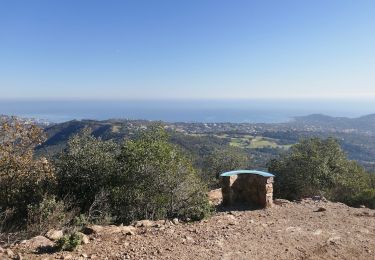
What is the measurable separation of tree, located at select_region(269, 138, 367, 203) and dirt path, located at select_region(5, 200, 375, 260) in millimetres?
9033

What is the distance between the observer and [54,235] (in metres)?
9.23

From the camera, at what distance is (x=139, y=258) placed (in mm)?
8273

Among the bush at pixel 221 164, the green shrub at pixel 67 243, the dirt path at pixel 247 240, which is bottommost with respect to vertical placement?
the bush at pixel 221 164


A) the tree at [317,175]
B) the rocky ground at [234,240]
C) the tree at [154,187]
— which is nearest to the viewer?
the rocky ground at [234,240]

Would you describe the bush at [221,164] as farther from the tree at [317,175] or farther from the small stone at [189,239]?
the small stone at [189,239]

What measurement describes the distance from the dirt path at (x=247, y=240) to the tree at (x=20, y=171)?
469 cm

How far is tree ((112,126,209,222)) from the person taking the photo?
43.2 feet

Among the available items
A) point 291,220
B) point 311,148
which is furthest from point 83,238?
point 311,148

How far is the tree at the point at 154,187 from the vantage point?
43.2 ft

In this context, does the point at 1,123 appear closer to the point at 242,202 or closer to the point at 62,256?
the point at 62,256

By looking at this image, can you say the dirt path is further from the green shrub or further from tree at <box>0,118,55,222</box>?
tree at <box>0,118,55,222</box>

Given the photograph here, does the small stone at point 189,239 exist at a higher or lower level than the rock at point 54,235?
lower

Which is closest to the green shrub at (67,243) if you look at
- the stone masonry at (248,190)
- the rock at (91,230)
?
the rock at (91,230)

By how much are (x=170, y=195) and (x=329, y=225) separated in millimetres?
5927
